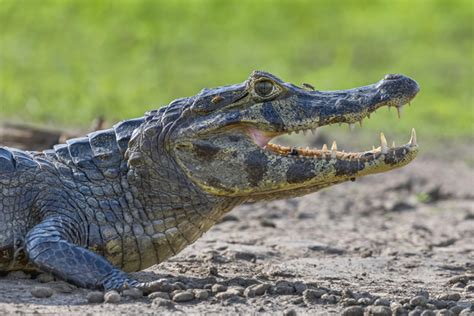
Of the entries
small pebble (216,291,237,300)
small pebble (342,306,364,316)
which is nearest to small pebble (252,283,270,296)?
small pebble (216,291,237,300)

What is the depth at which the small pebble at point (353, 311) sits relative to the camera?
549 cm

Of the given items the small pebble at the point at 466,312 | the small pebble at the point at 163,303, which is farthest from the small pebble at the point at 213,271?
the small pebble at the point at 466,312

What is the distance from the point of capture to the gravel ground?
5.55 metres

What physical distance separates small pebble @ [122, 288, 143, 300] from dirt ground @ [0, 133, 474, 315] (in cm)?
2

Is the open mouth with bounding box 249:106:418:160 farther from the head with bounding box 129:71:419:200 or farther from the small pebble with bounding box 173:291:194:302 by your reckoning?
the small pebble with bounding box 173:291:194:302

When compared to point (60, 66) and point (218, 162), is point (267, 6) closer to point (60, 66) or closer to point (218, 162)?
point (60, 66)

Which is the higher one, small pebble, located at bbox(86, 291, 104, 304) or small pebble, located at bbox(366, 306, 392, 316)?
small pebble, located at bbox(86, 291, 104, 304)

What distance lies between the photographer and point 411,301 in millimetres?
5730

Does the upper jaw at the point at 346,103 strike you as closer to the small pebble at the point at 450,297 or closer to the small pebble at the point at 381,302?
the small pebble at the point at 450,297

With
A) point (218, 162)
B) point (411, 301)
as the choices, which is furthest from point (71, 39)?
point (411, 301)

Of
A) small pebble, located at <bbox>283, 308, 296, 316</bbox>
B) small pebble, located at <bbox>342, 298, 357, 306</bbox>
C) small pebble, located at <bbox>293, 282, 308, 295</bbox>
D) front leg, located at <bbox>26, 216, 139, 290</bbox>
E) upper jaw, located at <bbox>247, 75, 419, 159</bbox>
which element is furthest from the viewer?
upper jaw, located at <bbox>247, 75, 419, 159</bbox>

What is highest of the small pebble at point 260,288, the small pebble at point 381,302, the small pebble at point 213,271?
the small pebble at point 213,271

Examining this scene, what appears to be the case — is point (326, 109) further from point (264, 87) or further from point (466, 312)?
point (466, 312)

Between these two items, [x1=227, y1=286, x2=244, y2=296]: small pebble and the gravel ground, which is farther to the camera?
[x1=227, y1=286, x2=244, y2=296]: small pebble
